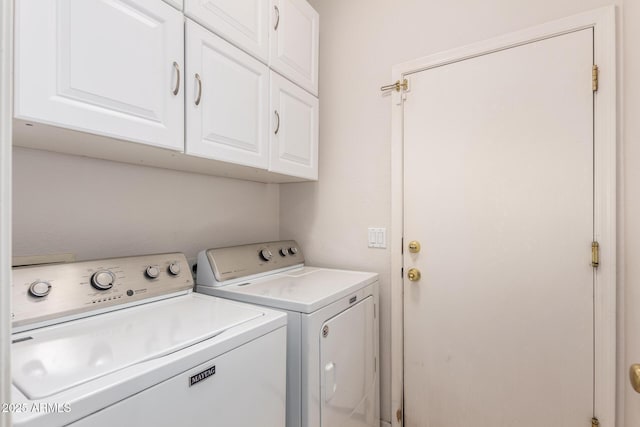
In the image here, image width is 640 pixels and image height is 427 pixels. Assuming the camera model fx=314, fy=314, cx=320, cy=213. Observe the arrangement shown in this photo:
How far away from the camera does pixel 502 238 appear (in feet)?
5.13

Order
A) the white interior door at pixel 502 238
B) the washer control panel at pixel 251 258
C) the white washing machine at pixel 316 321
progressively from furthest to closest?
the washer control panel at pixel 251 258, the white interior door at pixel 502 238, the white washing machine at pixel 316 321

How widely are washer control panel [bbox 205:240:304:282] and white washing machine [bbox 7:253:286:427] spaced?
0.75 ft

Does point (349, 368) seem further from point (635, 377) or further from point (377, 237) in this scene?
point (635, 377)

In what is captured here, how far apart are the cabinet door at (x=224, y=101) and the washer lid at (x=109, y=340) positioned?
62 cm

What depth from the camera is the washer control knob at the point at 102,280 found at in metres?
1.09

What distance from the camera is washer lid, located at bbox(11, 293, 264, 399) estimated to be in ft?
2.26

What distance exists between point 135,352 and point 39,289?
1.47ft

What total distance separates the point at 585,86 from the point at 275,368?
1740 millimetres

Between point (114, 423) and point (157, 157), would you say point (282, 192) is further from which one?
point (114, 423)

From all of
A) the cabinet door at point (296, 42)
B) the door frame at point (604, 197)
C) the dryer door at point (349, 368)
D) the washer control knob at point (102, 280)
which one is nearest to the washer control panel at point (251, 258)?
the washer control knob at point (102, 280)

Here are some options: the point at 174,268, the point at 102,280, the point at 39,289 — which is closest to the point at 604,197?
the point at 174,268

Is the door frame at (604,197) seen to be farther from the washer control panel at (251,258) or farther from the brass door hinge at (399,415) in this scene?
the washer control panel at (251,258)

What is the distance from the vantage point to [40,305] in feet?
3.15

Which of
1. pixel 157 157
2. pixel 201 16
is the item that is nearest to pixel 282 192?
pixel 157 157
